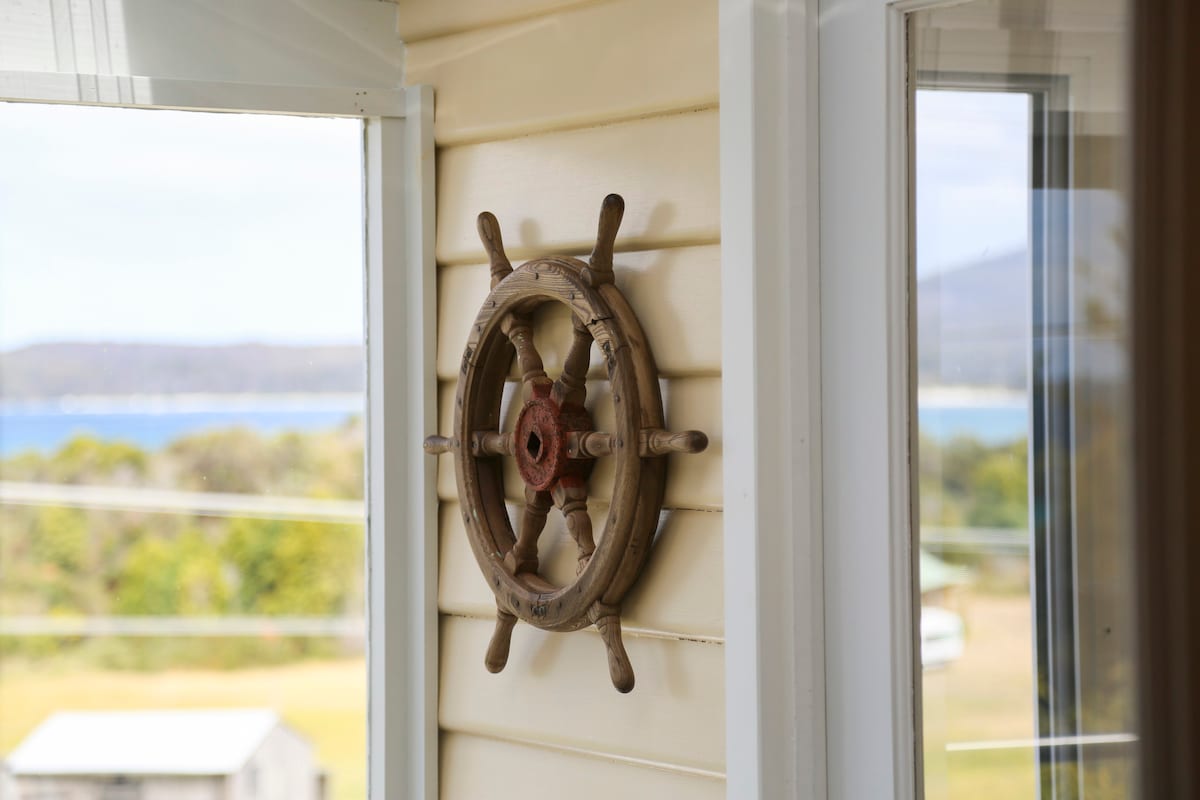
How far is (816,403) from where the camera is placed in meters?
1.19

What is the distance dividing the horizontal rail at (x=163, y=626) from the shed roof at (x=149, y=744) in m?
1.61

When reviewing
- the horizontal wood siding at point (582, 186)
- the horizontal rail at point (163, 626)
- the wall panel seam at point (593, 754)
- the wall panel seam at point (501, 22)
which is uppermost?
the wall panel seam at point (501, 22)

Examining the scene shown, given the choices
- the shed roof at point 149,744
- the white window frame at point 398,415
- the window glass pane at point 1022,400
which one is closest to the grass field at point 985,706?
the window glass pane at point 1022,400

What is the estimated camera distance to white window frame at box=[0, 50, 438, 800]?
5.05 ft

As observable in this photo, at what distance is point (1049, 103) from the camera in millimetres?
1048

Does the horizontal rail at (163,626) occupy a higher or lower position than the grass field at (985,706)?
lower

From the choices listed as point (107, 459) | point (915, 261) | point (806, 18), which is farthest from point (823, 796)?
point (107, 459)

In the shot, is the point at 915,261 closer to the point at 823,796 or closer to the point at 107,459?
the point at 823,796

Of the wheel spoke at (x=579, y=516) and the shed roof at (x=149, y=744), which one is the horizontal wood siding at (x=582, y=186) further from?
the shed roof at (x=149, y=744)

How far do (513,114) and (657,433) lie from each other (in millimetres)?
555

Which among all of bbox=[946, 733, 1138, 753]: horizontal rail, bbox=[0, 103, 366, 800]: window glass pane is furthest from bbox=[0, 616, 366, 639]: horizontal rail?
bbox=[946, 733, 1138, 753]: horizontal rail

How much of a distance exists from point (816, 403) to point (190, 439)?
6849mm

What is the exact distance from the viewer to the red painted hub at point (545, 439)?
4.29 feet

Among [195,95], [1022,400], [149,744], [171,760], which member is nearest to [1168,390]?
[1022,400]
